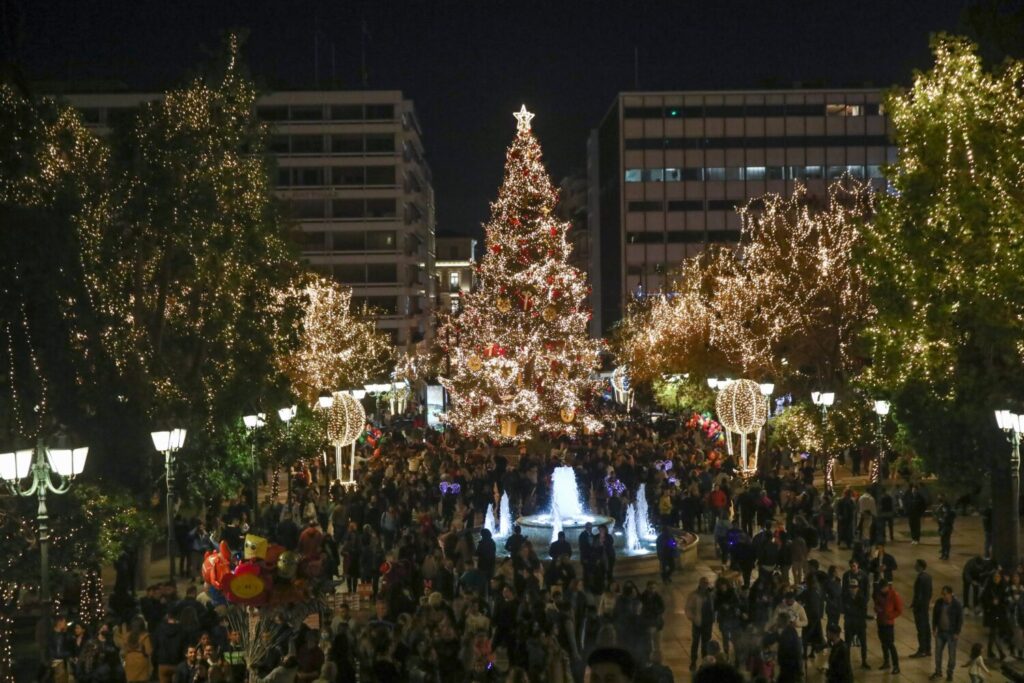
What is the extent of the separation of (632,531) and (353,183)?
6405 cm

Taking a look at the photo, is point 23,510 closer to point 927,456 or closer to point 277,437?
point 277,437

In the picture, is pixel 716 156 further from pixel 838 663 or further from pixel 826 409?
pixel 838 663

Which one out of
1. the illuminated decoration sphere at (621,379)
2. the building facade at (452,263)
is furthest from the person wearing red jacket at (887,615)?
the building facade at (452,263)

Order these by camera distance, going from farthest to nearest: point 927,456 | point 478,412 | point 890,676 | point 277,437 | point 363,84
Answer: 1. point 363,84
2. point 478,412
3. point 277,437
4. point 927,456
5. point 890,676

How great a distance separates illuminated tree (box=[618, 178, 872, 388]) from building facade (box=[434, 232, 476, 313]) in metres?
101

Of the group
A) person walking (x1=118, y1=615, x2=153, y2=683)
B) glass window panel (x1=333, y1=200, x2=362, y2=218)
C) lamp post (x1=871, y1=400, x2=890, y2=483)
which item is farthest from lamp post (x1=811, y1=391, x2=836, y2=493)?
glass window panel (x1=333, y1=200, x2=362, y2=218)

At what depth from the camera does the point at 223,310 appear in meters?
25.7

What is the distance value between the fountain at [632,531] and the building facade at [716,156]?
69717 millimetres

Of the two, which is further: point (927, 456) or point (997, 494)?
point (927, 456)

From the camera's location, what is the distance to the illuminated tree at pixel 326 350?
1533 inches

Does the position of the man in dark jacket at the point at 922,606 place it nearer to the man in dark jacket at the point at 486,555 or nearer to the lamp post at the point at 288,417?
the man in dark jacket at the point at 486,555

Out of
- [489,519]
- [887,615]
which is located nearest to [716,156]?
[489,519]

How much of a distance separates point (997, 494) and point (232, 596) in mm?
14526

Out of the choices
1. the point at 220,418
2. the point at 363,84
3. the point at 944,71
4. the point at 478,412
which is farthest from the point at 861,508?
the point at 363,84
